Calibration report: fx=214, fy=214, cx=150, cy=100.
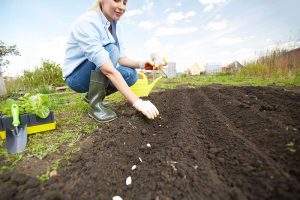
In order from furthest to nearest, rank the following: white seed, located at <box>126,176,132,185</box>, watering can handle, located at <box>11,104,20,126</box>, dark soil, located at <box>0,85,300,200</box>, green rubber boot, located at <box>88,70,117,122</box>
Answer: green rubber boot, located at <box>88,70,117,122</box> < watering can handle, located at <box>11,104,20,126</box> < white seed, located at <box>126,176,132,185</box> < dark soil, located at <box>0,85,300,200</box>

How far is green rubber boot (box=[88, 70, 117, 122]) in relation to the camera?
211 cm

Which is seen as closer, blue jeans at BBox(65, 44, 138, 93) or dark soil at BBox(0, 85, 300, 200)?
dark soil at BBox(0, 85, 300, 200)

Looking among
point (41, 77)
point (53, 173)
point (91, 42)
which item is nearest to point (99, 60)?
point (91, 42)

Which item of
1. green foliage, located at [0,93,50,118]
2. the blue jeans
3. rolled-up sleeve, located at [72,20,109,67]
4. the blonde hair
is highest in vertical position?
the blonde hair

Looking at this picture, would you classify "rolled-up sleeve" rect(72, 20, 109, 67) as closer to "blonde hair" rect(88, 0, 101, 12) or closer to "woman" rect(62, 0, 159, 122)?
"woman" rect(62, 0, 159, 122)

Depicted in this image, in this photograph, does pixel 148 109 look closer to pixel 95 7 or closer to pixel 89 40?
pixel 89 40

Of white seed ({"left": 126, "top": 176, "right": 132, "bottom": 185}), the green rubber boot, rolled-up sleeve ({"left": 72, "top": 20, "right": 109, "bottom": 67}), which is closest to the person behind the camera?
white seed ({"left": 126, "top": 176, "right": 132, "bottom": 185})

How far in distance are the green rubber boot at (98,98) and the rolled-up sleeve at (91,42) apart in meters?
0.28

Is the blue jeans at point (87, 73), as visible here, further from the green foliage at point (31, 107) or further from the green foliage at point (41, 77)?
the green foliage at point (41, 77)

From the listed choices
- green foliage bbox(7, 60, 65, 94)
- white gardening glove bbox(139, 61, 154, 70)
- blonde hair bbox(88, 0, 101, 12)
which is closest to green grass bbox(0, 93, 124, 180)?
white gardening glove bbox(139, 61, 154, 70)

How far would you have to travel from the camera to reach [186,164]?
1191mm

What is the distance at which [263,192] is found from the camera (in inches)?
36.1

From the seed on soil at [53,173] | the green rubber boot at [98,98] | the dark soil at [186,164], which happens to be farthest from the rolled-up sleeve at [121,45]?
the seed on soil at [53,173]

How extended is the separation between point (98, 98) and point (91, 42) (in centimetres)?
60
